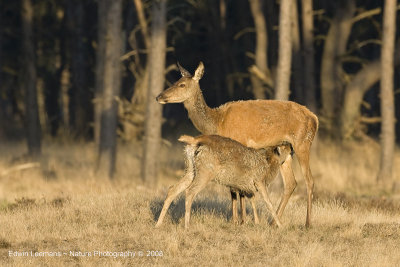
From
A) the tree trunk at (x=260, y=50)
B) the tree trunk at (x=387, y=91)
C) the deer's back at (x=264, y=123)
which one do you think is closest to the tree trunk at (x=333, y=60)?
the tree trunk at (x=260, y=50)

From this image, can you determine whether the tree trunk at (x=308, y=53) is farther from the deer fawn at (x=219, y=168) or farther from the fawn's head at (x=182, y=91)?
the deer fawn at (x=219, y=168)

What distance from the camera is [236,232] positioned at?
1140 centimetres

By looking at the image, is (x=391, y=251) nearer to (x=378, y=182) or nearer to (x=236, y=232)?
(x=236, y=232)

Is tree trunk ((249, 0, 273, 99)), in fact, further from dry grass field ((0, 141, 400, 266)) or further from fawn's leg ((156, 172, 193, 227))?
fawn's leg ((156, 172, 193, 227))

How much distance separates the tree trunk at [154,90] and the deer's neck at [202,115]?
6739 mm

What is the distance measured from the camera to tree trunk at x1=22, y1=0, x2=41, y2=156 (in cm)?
2350

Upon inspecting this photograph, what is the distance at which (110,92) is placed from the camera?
70.1ft

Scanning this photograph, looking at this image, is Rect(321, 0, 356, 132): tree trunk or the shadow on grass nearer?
the shadow on grass

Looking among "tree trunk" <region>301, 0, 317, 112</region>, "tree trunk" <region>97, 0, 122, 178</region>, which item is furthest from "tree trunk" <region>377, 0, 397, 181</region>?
"tree trunk" <region>97, 0, 122, 178</region>

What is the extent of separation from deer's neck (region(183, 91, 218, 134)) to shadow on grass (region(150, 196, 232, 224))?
4.13 feet

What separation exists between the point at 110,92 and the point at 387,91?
6.91 meters

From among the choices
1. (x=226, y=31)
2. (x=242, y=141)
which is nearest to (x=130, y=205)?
(x=242, y=141)

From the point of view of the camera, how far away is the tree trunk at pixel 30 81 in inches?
925

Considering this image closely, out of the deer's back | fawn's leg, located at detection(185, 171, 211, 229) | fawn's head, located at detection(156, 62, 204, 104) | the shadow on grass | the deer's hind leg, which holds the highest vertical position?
fawn's head, located at detection(156, 62, 204, 104)
